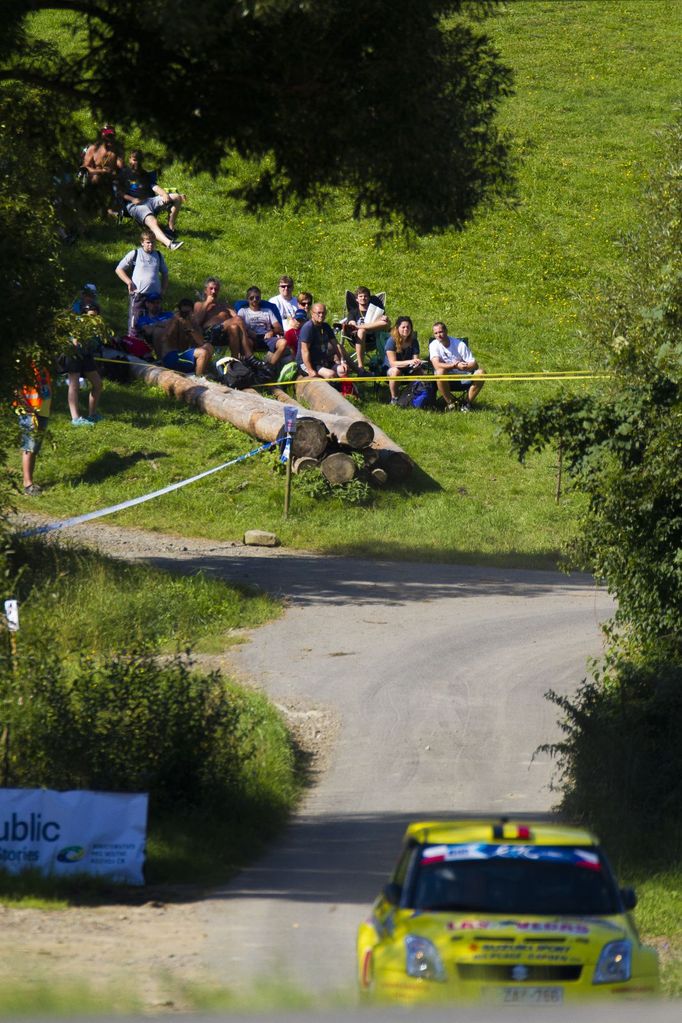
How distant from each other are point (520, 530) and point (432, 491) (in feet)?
6.52

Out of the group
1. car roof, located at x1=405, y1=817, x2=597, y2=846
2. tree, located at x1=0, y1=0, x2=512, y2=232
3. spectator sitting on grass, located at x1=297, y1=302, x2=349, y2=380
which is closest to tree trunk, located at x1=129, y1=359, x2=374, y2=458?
spectator sitting on grass, located at x1=297, y1=302, x2=349, y2=380

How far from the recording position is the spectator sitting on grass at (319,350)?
27344mm

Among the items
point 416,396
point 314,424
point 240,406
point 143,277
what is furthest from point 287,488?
point 143,277

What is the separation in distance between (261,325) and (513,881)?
2243cm

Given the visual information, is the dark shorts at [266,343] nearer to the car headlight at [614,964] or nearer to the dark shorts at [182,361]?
the dark shorts at [182,361]

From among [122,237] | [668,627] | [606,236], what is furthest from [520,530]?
[606,236]

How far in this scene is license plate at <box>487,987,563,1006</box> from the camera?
6.58 metres

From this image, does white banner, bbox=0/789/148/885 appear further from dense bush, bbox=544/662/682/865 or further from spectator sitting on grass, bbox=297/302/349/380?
spectator sitting on grass, bbox=297/302/349/380

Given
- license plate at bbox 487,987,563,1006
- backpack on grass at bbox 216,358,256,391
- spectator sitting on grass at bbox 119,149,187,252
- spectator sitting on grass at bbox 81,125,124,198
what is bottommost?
backpack on grass at bbox 216,358,256,391

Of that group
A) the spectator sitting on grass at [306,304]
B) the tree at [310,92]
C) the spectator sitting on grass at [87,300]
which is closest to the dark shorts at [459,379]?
the spectator sitting on grass at [306,304]

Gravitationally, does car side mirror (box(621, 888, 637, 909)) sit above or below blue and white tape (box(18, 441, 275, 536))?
above

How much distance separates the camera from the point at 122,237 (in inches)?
1464

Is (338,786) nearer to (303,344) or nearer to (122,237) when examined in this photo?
(303,344)

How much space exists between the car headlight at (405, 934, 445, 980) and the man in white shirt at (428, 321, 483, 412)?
2196 cm
